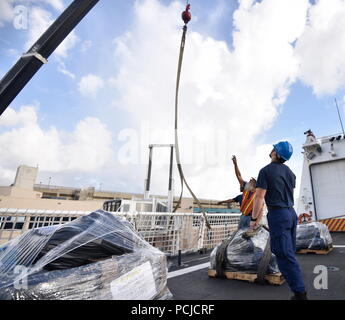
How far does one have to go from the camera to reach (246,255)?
290cm

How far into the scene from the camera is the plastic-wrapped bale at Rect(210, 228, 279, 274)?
2793mm

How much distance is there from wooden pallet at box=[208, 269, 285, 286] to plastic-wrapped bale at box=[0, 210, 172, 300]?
1.23 metres

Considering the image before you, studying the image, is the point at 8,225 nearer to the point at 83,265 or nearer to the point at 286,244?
the point at 83,265

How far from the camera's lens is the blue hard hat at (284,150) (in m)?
2.25

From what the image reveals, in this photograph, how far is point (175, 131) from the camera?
3545mm

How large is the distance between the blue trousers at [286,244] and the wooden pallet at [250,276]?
0.77m

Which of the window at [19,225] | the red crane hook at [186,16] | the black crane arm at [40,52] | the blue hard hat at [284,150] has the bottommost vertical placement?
the window at [19,225]

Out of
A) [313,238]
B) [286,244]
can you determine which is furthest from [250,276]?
[313,238]

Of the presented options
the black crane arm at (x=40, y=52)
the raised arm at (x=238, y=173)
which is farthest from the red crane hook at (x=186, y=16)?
the raised arm at (x=238, y=173)

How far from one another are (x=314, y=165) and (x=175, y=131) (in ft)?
24.4

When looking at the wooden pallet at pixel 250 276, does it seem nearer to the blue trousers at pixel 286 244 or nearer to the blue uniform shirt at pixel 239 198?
the blue trousers at pixel 286 244

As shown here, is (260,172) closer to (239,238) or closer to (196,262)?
(239,238)

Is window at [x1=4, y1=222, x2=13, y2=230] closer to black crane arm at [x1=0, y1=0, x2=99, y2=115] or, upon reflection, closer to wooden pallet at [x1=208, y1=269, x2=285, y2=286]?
black crane arm at [x1=0, y1=0, x2=99, y2=115]
